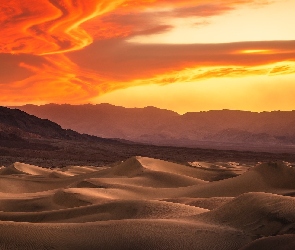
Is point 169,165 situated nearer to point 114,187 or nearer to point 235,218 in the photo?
point 114,187

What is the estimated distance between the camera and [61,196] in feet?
13.8

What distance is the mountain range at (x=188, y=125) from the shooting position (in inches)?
5049

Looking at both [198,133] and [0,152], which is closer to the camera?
[0,152]


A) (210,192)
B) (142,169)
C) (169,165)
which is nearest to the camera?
(210,192)

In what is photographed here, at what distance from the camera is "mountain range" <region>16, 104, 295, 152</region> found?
128 metres

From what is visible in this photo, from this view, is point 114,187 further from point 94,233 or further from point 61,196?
point 94,233

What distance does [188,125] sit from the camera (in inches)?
6393

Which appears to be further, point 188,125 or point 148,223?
point 188,125

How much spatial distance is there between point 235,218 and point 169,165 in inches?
224

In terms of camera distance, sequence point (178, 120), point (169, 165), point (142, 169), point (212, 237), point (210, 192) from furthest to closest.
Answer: point (178, 120), point (169, 165), point (142, 169), point (210, 192), point (212, 237)

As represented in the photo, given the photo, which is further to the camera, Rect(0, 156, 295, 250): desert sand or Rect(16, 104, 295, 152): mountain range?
Rect(16, 104, 295, 152): mountain range

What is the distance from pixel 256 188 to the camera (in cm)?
520

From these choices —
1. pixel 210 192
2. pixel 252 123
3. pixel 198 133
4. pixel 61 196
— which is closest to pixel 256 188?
pixel 210 192

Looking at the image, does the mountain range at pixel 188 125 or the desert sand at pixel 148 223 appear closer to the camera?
the desert sand at pixel 148 223
